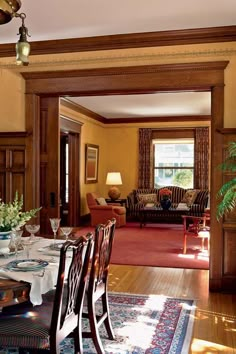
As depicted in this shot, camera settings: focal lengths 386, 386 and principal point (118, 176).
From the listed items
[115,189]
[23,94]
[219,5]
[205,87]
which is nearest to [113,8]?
[219,5]

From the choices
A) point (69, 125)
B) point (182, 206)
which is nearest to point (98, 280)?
point (69, 125)

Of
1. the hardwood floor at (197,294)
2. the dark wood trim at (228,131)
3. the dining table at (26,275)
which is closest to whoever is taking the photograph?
the dining table at (26,275)

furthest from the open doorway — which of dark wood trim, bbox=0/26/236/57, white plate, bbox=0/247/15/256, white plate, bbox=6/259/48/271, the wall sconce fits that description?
white plate, bbox=6/259/48/271

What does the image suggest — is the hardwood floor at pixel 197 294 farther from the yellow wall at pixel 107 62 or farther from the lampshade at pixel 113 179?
the lampshade at pixel 113 179

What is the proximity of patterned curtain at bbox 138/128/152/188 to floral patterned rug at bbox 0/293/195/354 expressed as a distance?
6.86 m

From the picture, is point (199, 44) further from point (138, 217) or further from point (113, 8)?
point (138, 217)

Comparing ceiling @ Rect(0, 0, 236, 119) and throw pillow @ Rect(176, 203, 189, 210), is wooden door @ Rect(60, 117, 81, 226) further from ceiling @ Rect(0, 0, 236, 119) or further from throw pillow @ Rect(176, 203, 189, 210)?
ceiling @ Rect(0, 0, 236, 119)

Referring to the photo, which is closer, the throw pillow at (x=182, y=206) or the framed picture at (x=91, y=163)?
the throw pillow at (x=182, y=206)

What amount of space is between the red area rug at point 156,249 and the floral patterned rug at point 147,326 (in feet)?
5.17

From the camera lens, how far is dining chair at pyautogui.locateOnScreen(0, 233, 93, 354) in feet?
6.99

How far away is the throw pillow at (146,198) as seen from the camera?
33.1 feet

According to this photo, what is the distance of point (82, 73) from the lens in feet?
15.4

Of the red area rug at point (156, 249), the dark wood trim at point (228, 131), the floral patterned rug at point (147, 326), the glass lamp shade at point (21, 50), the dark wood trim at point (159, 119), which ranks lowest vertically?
the floral patterned rug at point (147, 326)

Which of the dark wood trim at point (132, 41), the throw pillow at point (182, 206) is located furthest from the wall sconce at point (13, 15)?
the throw pillow at point (182, 206)
